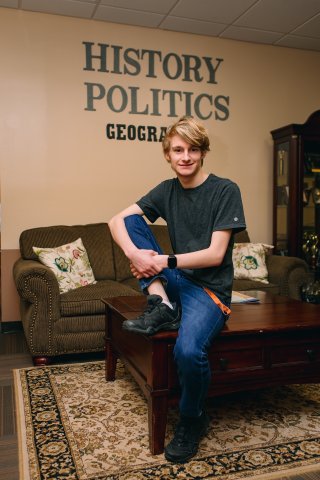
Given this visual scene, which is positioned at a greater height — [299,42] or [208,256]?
[299,42]

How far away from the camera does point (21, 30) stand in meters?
3.81

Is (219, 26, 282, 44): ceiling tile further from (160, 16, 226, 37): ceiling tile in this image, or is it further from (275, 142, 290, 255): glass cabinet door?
(275, 142, 290, 255): glass cabinet door

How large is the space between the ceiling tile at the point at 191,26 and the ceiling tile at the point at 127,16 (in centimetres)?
10

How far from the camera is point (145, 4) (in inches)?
146

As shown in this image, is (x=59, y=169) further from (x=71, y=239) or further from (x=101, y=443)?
(x=101, y=443)

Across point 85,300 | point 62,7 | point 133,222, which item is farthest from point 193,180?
point 62,7

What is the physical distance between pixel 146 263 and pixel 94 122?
8.11 ft

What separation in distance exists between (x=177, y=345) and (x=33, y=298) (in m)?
1.42

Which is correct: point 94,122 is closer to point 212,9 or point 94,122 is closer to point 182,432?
point 212,9

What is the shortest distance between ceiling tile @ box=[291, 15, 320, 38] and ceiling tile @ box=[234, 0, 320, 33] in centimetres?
7

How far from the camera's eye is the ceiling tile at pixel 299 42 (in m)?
4.46

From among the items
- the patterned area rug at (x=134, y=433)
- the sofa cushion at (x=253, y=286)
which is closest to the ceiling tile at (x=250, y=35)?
the sofa cushion at (x=253, y=286)

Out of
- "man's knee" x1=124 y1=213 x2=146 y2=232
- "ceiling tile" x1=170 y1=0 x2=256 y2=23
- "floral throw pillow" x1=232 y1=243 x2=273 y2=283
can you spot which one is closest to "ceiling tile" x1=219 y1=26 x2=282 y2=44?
"ceiling tile" x1=170 y1=0 x2=256 y2=23

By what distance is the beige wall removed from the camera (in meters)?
3.84
